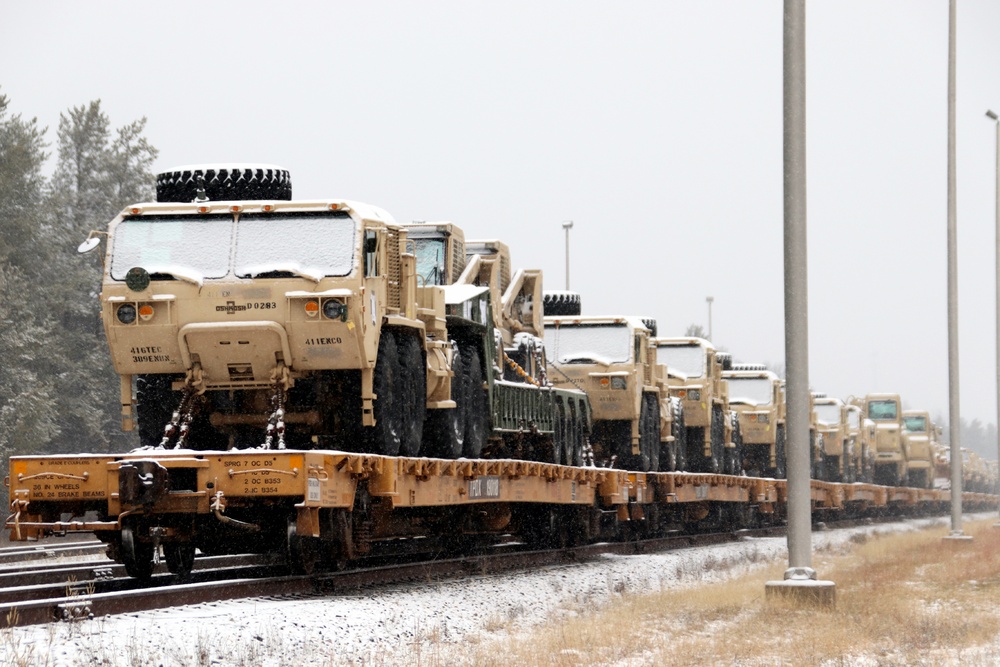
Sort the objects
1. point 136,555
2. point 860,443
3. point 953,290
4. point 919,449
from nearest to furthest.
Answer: point 136,555 < point 953,290 < point 860,443 < point 919,449

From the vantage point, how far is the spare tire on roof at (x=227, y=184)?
1638cm

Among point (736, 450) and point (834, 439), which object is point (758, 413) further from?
point (834, 439)

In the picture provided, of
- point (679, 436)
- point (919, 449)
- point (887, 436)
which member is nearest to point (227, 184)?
point (679, 436)

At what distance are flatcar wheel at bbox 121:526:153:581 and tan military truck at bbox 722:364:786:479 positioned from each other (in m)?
23.9

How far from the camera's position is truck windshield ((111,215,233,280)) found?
599 inches

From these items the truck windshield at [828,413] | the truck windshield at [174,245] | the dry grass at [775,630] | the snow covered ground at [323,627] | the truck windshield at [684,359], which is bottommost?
the dry grass at [775,630]

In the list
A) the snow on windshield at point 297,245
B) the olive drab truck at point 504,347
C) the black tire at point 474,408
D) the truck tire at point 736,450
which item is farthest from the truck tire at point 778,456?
the snow on windshield at point 297,245

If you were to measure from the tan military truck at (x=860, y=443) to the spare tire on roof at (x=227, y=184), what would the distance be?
34.3 m

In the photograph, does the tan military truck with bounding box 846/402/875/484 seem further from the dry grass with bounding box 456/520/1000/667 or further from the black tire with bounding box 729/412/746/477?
the dry grass with bounding box 456/520/1000/667

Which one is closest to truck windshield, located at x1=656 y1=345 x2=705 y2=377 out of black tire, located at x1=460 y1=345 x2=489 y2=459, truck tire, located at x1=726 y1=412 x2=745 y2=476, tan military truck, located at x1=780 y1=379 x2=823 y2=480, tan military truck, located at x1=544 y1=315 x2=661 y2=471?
truck tire, located at x1=726 y1=412 x2=745 y2=476

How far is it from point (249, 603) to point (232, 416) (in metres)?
2.90

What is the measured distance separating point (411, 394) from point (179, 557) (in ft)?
8.64

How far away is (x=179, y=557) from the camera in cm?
1584

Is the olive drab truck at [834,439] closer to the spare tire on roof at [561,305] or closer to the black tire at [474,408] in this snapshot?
the spare tire on roof at [561,305]
